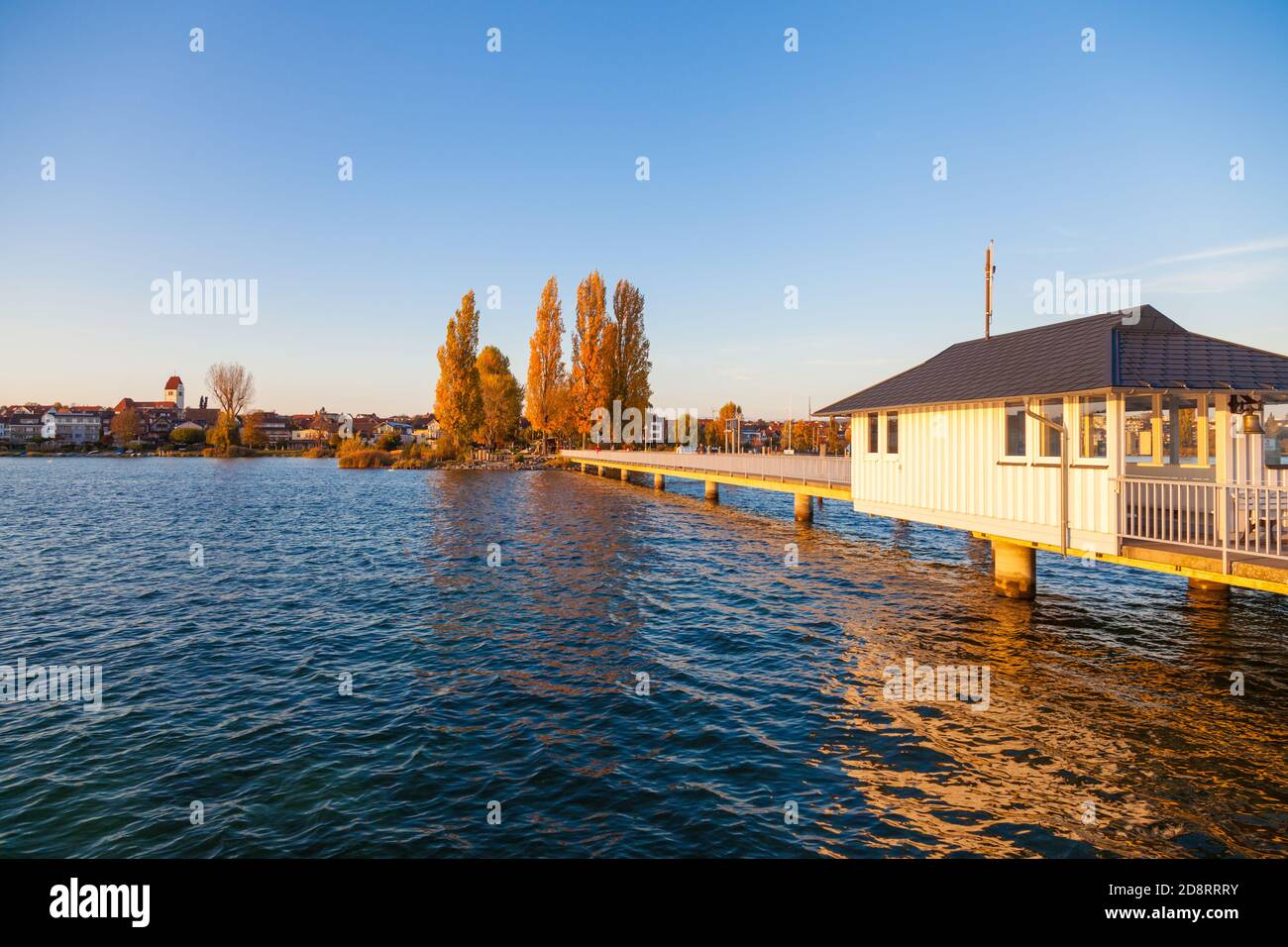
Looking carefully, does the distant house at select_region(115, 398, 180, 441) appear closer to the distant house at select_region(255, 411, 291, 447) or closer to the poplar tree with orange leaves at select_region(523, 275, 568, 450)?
the distant house at select_region(255, 411, 291, 447)

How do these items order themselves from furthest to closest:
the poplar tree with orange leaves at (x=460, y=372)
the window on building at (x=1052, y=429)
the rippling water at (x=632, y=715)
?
1. the poplar tree with orange leaves at (x=460, y=372)
2. the window on building at (x=1052, y=429)
3. the rippling water at (x=632, y=715)

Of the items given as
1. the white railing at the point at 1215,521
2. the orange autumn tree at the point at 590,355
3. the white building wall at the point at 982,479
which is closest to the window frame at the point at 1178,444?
the white railing at the point at 1215,521

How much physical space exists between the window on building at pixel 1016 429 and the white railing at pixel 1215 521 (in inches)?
94.6

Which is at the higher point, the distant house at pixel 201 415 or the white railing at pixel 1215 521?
the distant house at pixel 201 415

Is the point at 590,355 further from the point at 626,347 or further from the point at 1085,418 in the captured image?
the point at 1085,418

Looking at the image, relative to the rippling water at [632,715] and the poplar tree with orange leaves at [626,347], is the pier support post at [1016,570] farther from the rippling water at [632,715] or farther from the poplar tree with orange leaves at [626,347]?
the poplar tree with orange leaves at [626,347]

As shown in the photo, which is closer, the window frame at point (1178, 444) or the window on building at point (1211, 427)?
the window on building at point (1211, 427)

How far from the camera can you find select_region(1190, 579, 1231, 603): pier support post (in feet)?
55.4

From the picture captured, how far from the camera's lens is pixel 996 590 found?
60.1ft

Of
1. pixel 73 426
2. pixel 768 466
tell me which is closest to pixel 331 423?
pixel 73 426

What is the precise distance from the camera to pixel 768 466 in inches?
1352

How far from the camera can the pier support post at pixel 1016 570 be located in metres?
17.6
